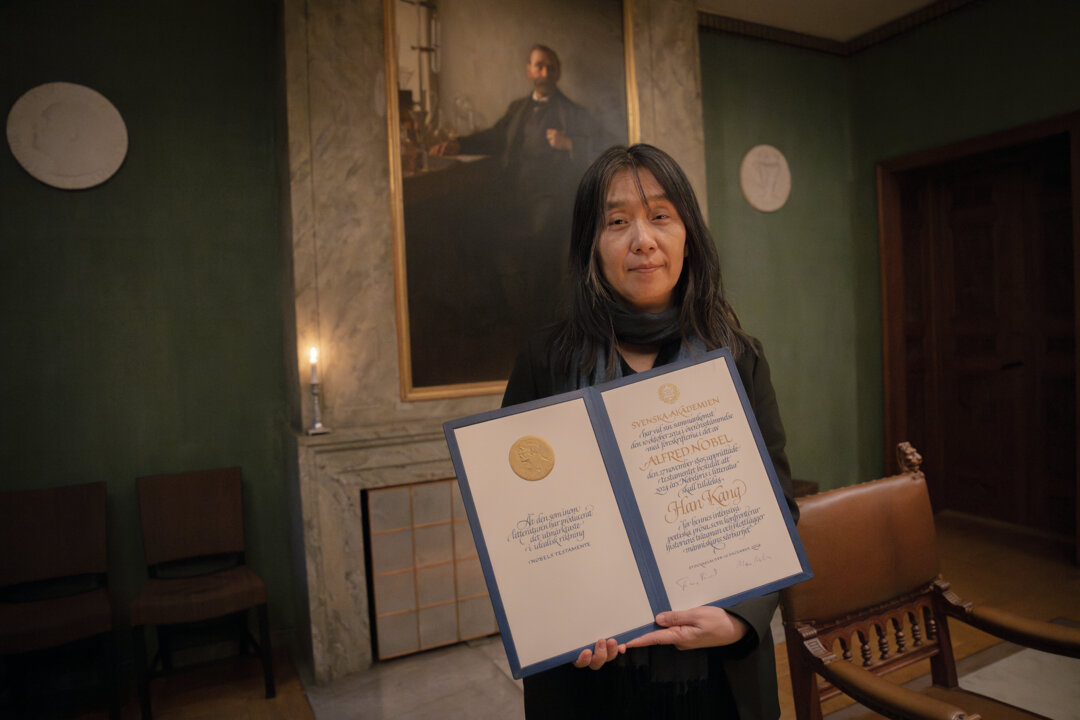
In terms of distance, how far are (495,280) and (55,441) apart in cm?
207

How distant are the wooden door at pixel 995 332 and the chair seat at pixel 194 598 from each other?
4.42 m

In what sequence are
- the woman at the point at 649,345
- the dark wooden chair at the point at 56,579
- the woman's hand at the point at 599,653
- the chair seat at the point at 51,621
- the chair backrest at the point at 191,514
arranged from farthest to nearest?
the chair backrest at the point at 191,514 < the dark wooden chair at the point at 56,579 < the chair seat at the point at 51,621 < the woman at the point at 649,345 < the woman's hand at the point at 599,653

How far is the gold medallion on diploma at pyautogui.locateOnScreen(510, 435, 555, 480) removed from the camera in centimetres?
98

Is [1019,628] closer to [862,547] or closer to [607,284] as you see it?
[862,547]

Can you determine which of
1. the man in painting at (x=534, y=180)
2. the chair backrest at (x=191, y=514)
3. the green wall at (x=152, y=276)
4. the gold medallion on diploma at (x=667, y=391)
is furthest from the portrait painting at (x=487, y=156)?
the gold medallion on diploma at (x=667, y=391)

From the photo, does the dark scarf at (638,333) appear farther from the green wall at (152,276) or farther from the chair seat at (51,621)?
the green wall at (152,276)

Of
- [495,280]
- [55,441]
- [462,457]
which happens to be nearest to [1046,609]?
[495,280]

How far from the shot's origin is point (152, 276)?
3039mm

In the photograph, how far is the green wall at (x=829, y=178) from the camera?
419 cm

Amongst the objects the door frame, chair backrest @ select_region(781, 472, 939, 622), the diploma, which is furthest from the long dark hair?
the door frame

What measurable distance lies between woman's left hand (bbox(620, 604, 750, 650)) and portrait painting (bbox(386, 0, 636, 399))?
6.45 ft

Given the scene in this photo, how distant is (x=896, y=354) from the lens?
4.70 meters

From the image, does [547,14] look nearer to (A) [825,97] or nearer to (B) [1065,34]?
(A) [825,97]
